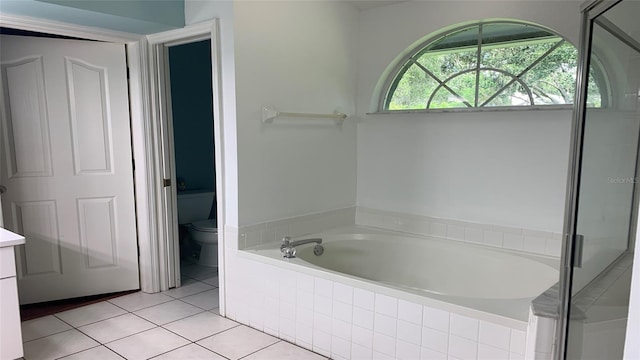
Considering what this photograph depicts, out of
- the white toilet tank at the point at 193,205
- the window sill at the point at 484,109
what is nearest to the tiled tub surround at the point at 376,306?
the window sill at the point at 484,109

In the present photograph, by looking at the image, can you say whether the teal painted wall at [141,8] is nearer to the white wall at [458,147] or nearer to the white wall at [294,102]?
the white wall at [294,102]

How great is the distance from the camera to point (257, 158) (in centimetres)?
279

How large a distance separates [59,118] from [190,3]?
119cm

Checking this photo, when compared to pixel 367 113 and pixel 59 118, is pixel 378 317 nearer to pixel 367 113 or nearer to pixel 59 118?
pixel 367 113

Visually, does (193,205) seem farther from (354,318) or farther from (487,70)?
(487,70)

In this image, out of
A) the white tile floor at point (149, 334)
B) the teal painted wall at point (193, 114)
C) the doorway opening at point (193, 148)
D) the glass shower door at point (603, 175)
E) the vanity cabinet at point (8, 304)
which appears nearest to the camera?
the glass shower door at point (603, 175)

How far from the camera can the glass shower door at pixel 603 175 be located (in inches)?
56.2

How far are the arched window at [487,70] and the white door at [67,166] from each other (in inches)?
83.9

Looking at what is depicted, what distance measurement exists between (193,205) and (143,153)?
3.96 feet

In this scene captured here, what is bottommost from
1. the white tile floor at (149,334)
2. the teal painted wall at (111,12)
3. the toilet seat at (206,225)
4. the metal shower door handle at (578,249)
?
the white tile floor at (149,334)

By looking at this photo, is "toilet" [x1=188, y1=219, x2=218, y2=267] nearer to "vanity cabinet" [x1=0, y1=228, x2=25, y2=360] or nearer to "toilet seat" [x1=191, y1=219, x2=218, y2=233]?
"toilet seat" [x1=191, y1=219, x2=218, y2=233]

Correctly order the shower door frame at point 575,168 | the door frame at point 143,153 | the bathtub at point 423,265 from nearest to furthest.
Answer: the shower door frame at point 575,168 < the bathtub at point 423,265 < the door frame at point 143,153

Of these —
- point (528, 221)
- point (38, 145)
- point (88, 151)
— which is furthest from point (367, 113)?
point (38, 145)

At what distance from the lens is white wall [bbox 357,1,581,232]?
8.86ft
